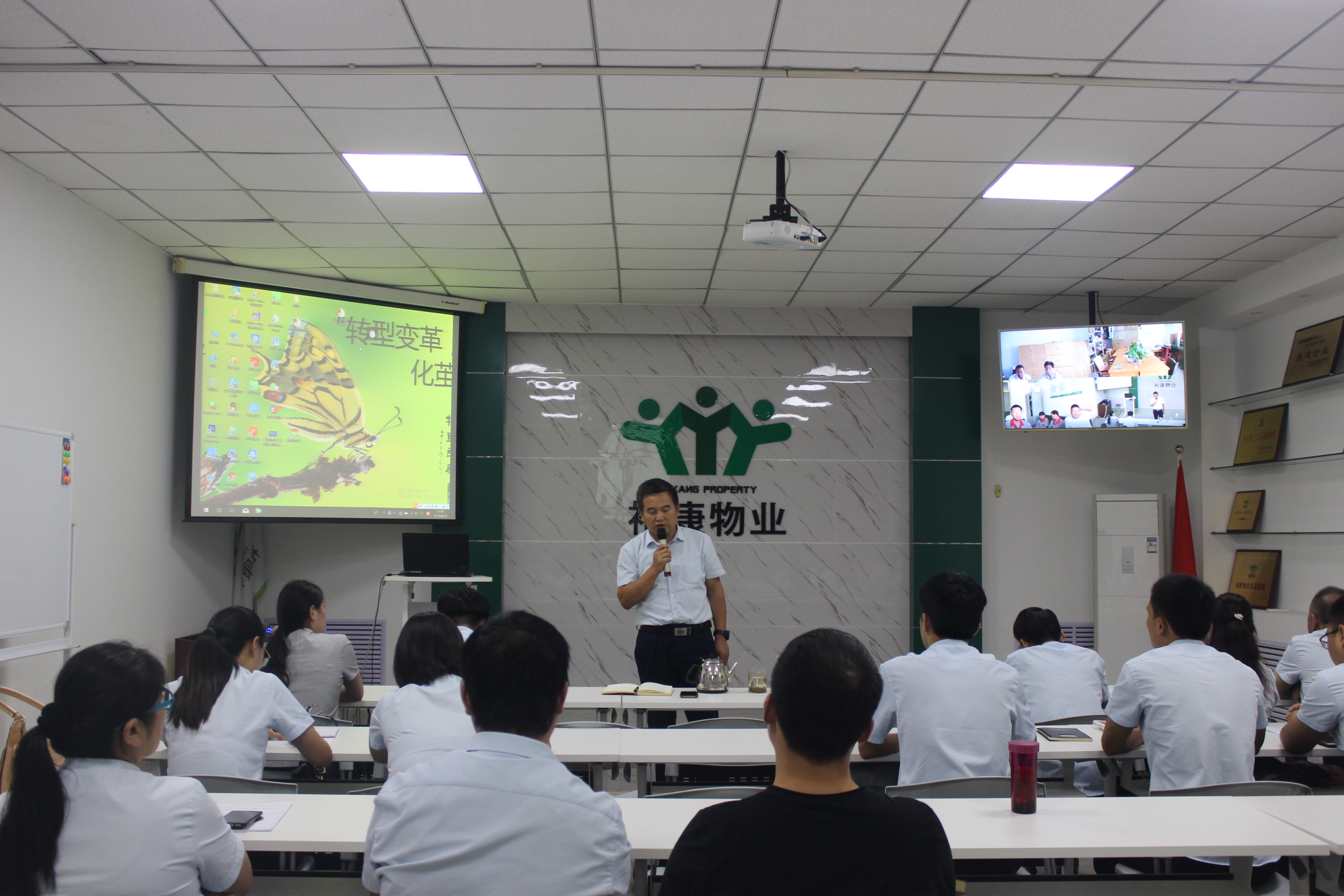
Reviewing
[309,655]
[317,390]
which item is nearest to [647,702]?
[309,655]

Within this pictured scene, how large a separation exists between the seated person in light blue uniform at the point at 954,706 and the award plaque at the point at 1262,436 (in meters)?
4.59

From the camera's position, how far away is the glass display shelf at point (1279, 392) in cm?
554

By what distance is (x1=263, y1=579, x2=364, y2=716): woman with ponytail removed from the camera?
364 centimetres

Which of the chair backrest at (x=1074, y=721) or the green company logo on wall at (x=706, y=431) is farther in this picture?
the green company logo on wall at (x=706, y=431)

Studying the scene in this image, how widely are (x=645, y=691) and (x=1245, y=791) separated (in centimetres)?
223

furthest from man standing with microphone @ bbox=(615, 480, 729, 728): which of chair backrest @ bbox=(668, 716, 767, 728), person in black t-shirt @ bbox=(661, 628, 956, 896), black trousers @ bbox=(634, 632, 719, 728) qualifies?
person in black t-shirt @ bbox=(661, 628, 956, 896)

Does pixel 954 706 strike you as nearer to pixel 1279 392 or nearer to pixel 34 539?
pixel 34 539

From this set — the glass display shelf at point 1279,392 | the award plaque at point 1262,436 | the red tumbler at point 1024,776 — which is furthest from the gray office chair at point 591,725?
the award plaque at point 1262,436

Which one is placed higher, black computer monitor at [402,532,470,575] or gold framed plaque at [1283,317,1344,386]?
gold framed plaque at [1283,317,1344,386]

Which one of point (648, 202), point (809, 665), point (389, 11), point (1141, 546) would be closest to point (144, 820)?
point (809, 665)

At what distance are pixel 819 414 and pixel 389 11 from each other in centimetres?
484

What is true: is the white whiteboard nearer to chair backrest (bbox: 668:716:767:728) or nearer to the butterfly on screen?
the butterfly on screen

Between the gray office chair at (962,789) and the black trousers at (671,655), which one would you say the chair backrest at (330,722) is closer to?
the black trousers at (671,655)

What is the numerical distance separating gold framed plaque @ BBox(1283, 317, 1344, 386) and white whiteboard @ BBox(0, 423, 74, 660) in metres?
6.99
